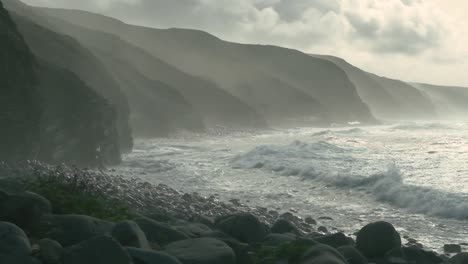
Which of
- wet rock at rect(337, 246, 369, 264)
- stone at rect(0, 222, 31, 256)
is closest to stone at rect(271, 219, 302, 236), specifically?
wet rock at rect(337, 246, 369, 264)

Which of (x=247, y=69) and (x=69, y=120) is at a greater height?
(x=247, y=69)

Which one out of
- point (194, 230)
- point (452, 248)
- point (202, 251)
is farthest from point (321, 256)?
point (452, 248)

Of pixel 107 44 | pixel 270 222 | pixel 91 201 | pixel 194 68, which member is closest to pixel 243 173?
pixel 270 222

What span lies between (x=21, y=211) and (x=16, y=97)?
11786 mm

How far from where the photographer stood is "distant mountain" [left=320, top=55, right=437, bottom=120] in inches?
5167

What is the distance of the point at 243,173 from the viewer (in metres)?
23.7

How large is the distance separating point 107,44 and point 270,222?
182 ft

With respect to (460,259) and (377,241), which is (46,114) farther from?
(460,259)

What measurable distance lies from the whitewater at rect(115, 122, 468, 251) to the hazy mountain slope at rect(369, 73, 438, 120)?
394 feet

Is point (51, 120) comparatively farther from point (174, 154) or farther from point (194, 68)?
point (194, 68)

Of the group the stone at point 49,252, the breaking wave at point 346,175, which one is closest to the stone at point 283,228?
the stone at point 49,252

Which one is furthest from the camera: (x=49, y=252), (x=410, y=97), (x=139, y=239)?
(x=410, y=97)

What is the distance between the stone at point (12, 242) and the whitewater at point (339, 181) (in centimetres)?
884

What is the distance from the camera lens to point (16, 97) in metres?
17.6
